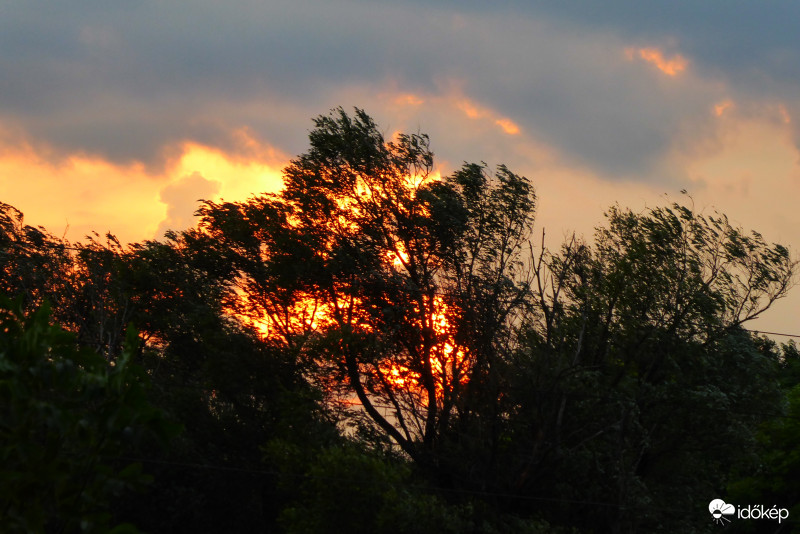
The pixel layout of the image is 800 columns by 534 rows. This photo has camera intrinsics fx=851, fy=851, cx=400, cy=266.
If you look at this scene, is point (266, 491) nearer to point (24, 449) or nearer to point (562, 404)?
point (562, 404)

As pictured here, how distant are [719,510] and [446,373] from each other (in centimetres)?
1210

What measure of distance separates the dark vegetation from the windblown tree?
8cm

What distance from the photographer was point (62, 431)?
4906 millimetres

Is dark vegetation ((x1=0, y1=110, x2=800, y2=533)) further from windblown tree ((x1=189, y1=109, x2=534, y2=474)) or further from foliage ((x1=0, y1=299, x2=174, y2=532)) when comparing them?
foliage ((x1=0, y1=299, x2=174, y2=532))

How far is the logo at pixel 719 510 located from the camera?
102 feet

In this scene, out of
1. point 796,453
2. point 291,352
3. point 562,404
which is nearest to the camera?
point 562,404

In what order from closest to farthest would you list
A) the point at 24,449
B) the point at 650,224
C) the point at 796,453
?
1. the point at 24,449
2. the point at 650,224
3. the point at 796,453

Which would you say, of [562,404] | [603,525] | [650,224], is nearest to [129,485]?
[562,404]

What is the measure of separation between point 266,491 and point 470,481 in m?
8.22

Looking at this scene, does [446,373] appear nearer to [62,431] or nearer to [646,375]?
[646,375]

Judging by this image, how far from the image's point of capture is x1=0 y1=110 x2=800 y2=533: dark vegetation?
28.3m

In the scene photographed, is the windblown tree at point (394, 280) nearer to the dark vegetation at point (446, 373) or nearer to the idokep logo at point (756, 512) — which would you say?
the dark vegetation at point (446, 373)

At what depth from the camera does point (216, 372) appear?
32688 mm

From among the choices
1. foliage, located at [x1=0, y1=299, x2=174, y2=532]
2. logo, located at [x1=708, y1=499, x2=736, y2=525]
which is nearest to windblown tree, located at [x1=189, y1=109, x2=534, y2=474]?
logo, located at [x1=708, y1=499, x2=736, y2=525]
